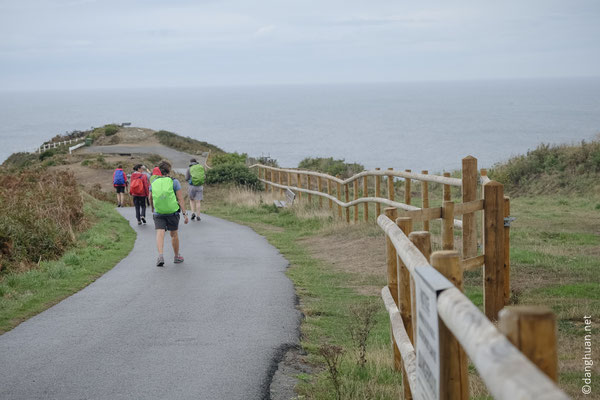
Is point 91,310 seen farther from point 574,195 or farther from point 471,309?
point 574,195

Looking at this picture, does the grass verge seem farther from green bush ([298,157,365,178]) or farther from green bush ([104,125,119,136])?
green bush ([104,125,119,136])

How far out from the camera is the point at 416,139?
115m

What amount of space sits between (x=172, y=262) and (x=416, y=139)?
103790mm

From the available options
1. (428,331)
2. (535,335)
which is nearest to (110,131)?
(428,331)

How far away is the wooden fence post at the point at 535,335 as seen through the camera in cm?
207

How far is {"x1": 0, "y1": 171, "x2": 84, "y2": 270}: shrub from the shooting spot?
1307 cm

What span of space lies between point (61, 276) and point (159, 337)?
4.82 m

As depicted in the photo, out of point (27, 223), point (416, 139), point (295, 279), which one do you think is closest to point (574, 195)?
point (295, 279)

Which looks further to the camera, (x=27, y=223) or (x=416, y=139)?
(x=416, y=139)

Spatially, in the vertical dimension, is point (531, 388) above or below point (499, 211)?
above

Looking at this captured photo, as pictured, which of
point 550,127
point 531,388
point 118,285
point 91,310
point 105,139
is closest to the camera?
point 531,388

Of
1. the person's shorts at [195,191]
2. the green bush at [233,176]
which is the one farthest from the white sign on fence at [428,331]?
the green bush at [233,176]

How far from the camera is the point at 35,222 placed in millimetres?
14461

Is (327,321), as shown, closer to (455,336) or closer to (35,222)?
(455,336)
